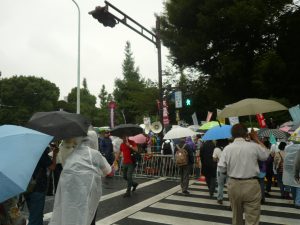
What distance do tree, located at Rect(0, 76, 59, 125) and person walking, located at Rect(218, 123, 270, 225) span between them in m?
55.4

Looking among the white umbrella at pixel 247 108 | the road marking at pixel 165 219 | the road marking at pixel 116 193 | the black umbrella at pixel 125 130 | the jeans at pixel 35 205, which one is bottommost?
the road marking at pixel 165 219

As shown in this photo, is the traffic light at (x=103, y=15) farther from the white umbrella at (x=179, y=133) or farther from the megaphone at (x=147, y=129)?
the megaphone at (x=147, y=129)

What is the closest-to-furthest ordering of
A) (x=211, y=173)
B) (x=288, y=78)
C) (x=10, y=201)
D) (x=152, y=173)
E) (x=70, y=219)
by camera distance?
(x=10, y=201) → (x=70, y=219) → (x=211, y=173) → (x=152, y=173) → (x=288, y=78)

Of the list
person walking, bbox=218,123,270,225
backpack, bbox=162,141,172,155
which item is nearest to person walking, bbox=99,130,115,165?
backpack, bbox=162,141,172,155

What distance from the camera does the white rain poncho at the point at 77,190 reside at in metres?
4.40

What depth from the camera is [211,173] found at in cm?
955

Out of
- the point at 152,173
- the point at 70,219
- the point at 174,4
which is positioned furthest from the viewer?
the point at 174,4

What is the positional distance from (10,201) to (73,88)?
79.3 meters

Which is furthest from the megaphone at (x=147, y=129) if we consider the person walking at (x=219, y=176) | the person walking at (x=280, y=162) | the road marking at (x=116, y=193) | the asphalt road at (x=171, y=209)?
the person walking at (x=280, y=162)

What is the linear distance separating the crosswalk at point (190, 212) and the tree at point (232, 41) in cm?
1350

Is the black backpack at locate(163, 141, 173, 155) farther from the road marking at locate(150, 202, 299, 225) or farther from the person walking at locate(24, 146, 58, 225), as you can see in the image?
the person walking at locate(24, 146, 58, 225)

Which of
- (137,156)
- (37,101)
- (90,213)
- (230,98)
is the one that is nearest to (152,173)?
(137,156)

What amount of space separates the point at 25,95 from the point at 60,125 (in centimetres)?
5882

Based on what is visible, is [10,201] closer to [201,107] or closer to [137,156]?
[137,156]
